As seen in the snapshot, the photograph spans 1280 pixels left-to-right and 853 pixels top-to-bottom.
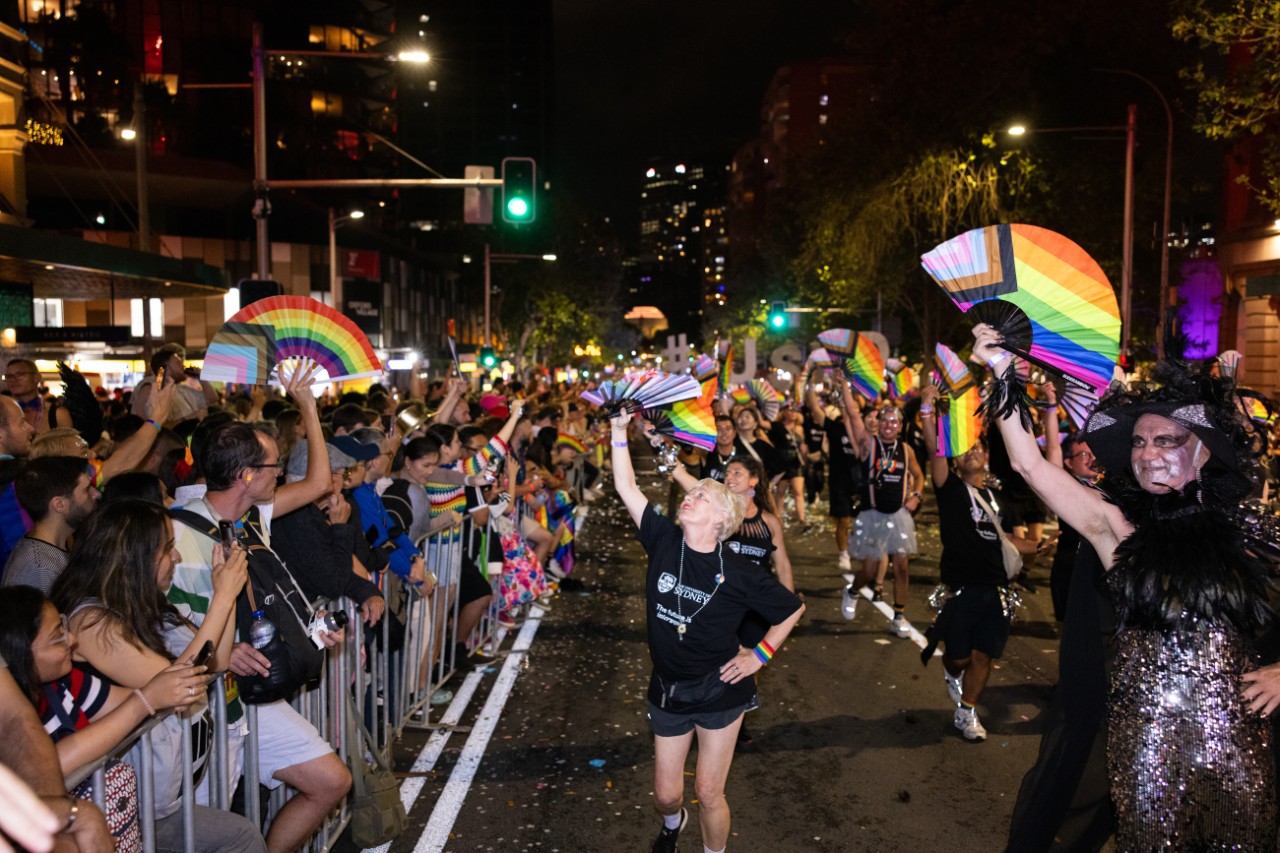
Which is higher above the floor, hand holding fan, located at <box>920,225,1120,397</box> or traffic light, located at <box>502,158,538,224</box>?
traffic light, located at <box>502,158,538,224</box>

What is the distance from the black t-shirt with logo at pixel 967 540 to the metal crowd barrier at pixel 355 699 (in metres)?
3.47

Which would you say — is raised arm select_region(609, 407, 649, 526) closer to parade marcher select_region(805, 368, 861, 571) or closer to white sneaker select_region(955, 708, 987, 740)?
white sneaker select_region(955, 708, 987, 740)

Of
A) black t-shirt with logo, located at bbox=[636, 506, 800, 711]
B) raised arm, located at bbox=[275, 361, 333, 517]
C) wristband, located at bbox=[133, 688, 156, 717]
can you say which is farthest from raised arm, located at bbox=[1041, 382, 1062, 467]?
wristband, located at bbox=[133, 688, 156, 717]

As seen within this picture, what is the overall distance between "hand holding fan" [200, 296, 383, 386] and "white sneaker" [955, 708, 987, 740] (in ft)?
14.8

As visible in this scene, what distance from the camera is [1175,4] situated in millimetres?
15078

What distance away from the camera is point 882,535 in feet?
32.7

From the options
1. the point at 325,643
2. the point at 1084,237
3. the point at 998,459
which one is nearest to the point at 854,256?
the point at 1084,237

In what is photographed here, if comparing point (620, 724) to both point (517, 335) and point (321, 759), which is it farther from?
point (517, 335)

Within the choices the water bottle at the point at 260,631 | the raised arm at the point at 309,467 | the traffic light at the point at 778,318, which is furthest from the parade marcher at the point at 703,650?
the traffic light at the point at 778,318

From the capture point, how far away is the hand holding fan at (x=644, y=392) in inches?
215

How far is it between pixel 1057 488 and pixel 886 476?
254 inches

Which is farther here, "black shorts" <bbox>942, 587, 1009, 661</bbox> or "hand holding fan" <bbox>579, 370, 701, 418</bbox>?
"black shorts" <bbox>942, 587, 1009, 661</bbox>

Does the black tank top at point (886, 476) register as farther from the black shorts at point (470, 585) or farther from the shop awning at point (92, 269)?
the shop awning at point (92, 269)

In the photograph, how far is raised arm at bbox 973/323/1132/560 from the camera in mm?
3688
